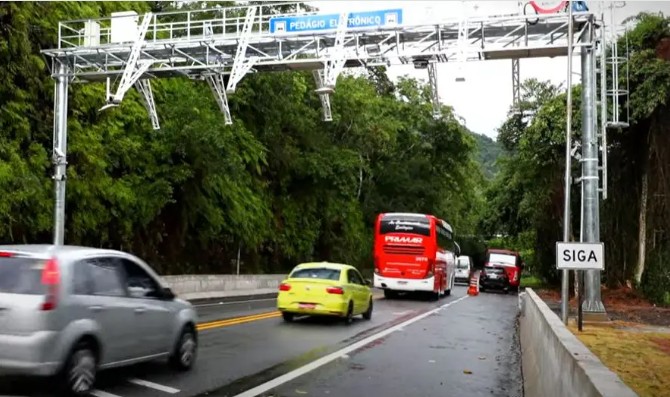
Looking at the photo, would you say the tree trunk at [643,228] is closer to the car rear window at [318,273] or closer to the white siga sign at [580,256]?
the white siga sign at [580,256]

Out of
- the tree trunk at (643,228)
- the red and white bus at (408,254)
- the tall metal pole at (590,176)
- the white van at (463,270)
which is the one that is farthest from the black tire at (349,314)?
the white van at (463,270)

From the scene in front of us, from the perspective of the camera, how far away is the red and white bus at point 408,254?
29.9m

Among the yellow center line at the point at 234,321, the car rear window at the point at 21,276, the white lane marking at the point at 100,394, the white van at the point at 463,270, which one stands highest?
the car rear window at the point at 21,276

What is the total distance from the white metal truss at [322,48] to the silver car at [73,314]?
11.8 m

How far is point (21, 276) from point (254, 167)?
84.5ft

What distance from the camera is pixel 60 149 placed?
1972cm

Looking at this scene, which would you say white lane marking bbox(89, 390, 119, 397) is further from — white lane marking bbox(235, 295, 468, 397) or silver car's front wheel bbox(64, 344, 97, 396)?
white lane marking bbox(235, 295, 468, 397)

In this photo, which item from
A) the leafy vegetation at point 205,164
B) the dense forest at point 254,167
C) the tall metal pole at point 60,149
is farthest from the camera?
the dense forest at point 254,167

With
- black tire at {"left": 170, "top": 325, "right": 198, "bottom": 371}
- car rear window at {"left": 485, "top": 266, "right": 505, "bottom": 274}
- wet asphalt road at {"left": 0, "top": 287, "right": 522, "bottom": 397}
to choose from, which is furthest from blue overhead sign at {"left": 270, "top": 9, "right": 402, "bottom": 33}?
car rear window at {"left": 485, "top": 266, "right": 505, "bottom": 274}

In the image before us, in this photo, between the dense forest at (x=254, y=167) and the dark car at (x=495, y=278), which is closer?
the dense forest at (x=254, y=167)

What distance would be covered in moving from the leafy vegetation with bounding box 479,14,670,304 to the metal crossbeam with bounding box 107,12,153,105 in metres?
15.8

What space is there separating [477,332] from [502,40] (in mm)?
8158

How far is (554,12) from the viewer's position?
18828 millimetres

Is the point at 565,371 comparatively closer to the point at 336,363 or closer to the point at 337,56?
the point at 336,363
